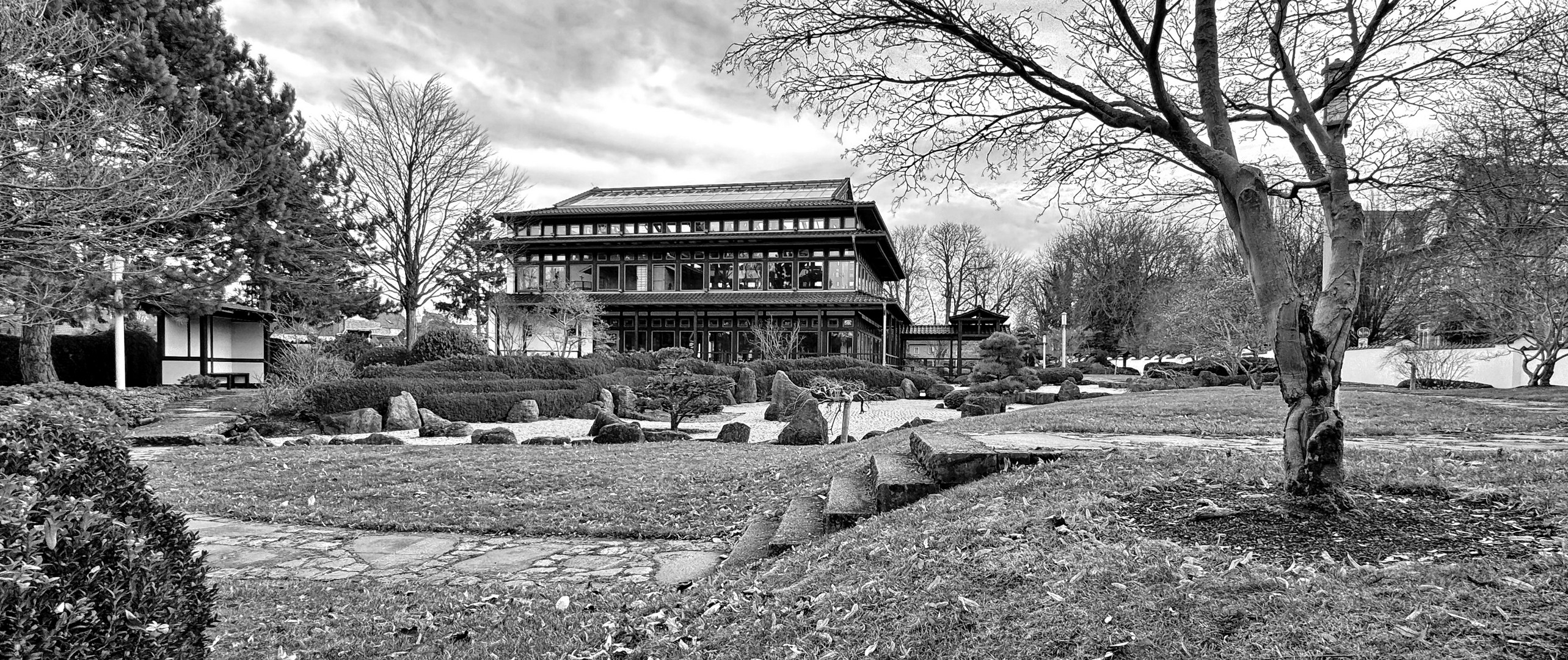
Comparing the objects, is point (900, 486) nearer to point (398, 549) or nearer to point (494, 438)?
point (398, 549)

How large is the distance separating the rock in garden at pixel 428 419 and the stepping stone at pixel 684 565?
1025cm

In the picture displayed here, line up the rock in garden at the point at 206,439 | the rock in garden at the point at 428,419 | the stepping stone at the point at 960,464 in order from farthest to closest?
the rock in garden at the point at 428,419 → the rock in garden at the point at 206,439 → the stepping stone at the point at 960,464

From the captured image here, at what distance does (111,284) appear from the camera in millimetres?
16234

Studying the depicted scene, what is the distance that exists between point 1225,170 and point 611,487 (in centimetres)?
519

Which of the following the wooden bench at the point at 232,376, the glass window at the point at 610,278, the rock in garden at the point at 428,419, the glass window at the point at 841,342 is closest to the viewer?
the rock in garden at the point at 428,419

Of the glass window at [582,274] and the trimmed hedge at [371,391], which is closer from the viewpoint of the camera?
the trimmed hedge at [371,391]

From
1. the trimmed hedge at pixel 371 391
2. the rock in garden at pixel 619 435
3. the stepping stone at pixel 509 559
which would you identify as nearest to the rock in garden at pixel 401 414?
the trimmed hedge at pixel 371 391

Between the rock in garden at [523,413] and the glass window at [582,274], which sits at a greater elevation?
the glass window at [582,274]

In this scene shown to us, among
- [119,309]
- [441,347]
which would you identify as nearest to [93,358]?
[119,309]

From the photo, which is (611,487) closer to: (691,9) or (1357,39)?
(691,9)

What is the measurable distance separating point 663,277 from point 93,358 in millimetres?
19901

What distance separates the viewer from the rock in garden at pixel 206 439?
11.0 m

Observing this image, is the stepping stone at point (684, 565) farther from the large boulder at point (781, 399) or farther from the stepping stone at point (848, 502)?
the large boulder at point (781, 399)

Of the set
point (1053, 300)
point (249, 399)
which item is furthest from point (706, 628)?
point (1053, 300)
